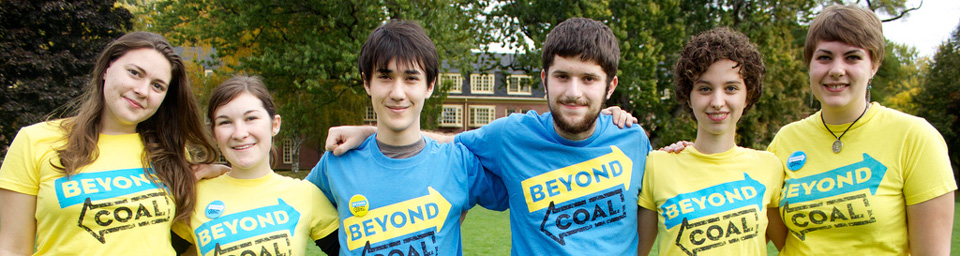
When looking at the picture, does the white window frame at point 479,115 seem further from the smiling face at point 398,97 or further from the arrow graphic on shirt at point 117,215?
the arrow graphic on shirt at point 117,215

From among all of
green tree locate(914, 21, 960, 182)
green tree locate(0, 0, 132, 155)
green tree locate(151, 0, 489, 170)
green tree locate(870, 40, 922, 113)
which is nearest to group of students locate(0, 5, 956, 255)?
green tree locate(151, 0, 489, 170)

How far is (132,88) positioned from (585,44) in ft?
7.49

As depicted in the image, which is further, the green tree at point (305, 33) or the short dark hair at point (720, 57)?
the green tree at point (305, 33)

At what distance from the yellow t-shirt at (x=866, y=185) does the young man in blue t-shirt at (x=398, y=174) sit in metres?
1.72

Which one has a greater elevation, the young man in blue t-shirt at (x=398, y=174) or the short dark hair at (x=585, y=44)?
the short dark hair at (x=585, y=44)

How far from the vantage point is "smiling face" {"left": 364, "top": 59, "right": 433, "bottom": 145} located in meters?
2.80

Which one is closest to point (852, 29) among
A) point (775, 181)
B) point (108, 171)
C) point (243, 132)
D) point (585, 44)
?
point (775, 181)

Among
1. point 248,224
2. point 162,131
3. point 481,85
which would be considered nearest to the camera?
point 248,224

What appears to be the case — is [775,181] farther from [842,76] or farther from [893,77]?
[893,77]

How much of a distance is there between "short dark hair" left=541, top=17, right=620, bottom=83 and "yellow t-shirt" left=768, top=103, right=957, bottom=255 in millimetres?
1106

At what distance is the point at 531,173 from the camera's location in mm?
2912

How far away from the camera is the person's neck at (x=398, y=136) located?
9.51 feet

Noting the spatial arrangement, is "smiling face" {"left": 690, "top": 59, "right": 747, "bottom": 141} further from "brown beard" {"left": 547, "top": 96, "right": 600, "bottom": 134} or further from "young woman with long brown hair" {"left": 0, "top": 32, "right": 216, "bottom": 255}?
"young woman with long brown hair" {"left": 0, "top": 32, "right": 216, "bottom": 255}

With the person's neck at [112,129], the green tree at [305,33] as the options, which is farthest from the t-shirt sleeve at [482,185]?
the green tree at [305,33]
